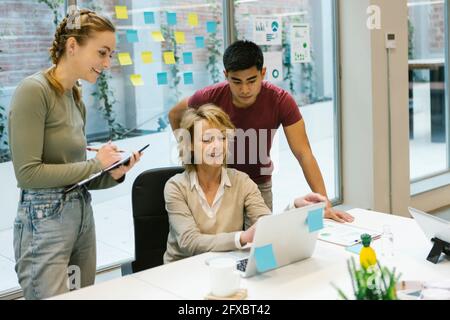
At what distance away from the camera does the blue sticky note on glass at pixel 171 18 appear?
3641mm

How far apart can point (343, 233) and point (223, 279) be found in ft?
2.61

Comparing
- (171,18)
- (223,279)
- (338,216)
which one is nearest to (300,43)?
(171,18)

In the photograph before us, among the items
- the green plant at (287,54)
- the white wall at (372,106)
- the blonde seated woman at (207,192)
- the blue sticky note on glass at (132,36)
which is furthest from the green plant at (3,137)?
the white wall at (372,106)

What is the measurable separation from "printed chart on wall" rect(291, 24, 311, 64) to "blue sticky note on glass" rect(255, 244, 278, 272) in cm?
288

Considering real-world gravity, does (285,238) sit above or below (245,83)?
below

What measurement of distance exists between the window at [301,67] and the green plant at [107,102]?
1.16m

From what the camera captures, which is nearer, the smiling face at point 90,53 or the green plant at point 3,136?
the smiling face at point 90,53

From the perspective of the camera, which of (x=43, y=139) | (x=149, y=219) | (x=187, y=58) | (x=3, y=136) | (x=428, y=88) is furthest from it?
(x=428, y=88)

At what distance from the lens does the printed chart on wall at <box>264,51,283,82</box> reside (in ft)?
14.0

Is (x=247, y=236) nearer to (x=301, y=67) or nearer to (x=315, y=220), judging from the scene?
(x=315, y=220)

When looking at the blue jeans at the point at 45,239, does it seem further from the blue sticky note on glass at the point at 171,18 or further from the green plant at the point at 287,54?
the green plant at the point at 287,54

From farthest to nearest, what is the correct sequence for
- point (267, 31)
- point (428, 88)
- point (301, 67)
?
point (428, 88)
point (301, 67)
point (267, 31)

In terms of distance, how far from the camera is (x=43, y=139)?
203cm
